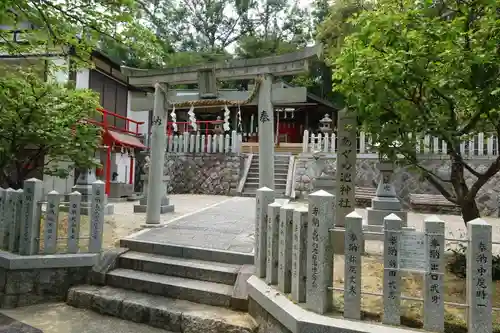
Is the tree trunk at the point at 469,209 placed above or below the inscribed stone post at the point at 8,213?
above

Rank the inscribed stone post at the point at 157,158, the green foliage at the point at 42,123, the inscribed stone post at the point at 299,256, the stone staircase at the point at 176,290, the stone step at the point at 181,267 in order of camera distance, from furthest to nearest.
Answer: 1. the inscribed stone post at the point at 157,158
2. the green foliage at the point at 42,123
3. the stone step at the point at 181,267
4. the stone staircase at the point at 176,290
5. the inscribed stone post at the point at 299,256

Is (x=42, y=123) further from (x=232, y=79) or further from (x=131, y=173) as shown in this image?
(x=131, y=173)

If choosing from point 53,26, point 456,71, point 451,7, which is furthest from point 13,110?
point 451,7

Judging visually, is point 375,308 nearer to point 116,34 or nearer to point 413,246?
point 413,246

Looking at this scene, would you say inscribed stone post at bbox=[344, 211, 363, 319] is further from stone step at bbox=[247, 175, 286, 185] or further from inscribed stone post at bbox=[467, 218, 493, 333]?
stone step at bbox=[247, 175, 286, 185]

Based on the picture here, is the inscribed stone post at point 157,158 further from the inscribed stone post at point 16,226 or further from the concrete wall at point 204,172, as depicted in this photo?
the concrete wall at point 204,172

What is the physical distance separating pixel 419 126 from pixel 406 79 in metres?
0.58

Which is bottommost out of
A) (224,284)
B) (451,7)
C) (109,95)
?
(224,284)

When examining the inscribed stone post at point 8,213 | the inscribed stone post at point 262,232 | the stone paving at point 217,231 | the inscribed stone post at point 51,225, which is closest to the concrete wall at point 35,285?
the inscribed stone post at point 51,225

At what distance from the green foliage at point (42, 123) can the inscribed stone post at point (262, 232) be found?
4087mm

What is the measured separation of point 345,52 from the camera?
4594 mm

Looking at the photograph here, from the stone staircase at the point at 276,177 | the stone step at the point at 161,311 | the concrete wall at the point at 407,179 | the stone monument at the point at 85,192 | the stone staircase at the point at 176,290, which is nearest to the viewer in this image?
the stone step at the point at 161,311

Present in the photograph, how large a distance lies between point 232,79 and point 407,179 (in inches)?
350

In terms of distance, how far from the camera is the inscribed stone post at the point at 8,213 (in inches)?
213
